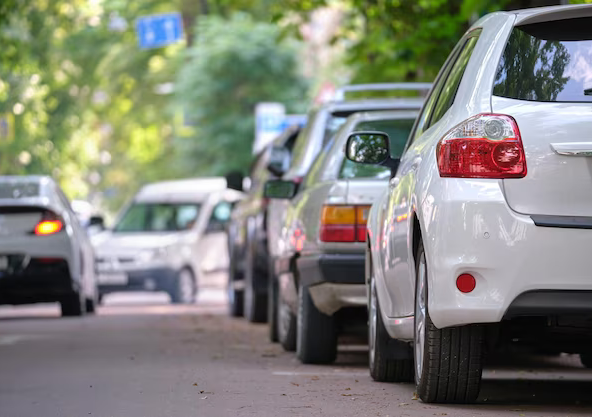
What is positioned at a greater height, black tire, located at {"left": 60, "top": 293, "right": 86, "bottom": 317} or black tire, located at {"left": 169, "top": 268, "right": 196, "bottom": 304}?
black tire, located at {"left": 60, "top": 293, "right": 86, "bottom": 317}

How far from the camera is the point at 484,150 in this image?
6.77 m

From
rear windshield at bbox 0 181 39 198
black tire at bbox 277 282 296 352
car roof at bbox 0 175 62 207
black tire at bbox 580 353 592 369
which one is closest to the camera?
black tire at bbox 580 353 592 369

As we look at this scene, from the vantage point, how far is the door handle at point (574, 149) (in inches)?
262

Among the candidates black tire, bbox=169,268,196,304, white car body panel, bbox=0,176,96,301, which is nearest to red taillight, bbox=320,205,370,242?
white car body panel, bbox=0,176,96,301

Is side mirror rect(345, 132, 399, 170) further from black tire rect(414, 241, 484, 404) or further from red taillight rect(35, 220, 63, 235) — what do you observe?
red taillight rect(35, 220, 63, 235)

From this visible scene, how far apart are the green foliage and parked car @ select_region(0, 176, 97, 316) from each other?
66.9 feet

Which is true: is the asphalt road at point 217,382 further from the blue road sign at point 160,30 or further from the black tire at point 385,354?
the blue road sign at point 160,30

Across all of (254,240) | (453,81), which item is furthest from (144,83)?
(453,81)

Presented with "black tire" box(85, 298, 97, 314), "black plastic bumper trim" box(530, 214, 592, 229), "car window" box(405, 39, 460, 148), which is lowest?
"black tire" box(85, 298, 97, 314)

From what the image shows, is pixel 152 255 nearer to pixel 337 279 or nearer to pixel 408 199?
pixel 337 279

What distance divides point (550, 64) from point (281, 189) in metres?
5.36

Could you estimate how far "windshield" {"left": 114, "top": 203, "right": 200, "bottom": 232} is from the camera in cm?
2650

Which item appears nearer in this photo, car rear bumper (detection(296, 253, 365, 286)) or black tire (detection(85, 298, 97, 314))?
car rear bumper (detection(296, 253, 365, 286))

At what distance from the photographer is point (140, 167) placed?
50.0m
